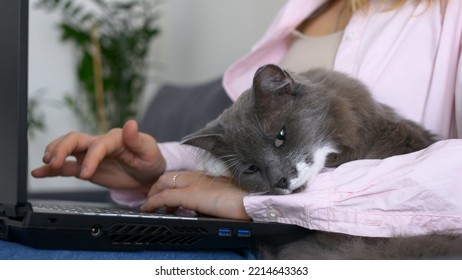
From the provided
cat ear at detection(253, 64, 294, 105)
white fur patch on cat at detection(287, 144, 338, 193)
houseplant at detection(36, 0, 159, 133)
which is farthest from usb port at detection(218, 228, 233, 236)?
houseplant at detection(36, 0, 159, 133)

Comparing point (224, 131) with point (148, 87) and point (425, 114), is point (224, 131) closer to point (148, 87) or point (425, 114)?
point (425, 114)

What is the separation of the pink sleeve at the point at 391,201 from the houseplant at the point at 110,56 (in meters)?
2.64

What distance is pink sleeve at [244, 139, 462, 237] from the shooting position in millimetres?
1016

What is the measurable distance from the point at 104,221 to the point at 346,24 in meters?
1.03

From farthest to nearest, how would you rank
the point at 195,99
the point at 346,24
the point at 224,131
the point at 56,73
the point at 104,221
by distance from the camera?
the point at 56,73 < the point at 195,99 < the point at 346,24 < the point at 224,131 < the point at 104,221

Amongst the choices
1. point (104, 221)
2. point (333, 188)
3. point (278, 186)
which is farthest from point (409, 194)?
point (104, 221)

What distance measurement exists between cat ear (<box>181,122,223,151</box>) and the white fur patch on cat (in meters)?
0.23

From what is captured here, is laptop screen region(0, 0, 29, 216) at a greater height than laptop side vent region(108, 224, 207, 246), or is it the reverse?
laptop screen region(0, 0, 29, 216)

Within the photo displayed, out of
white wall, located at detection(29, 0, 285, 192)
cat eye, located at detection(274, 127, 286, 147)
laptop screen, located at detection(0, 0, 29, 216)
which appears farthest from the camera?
white wall, located at detection(29, 0, 285, 192)

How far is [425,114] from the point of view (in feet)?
4.69

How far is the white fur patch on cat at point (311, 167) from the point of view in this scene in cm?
119

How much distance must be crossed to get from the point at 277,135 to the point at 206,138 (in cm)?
18

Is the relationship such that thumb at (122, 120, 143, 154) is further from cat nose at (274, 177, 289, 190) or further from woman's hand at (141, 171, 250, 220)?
cat nose at (274, 177, 289, 190)

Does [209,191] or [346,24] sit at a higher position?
[346,24]
